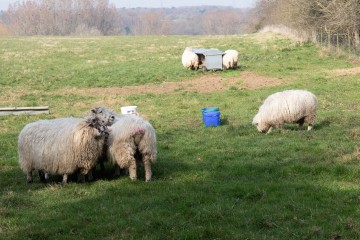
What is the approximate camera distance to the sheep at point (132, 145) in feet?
33.4

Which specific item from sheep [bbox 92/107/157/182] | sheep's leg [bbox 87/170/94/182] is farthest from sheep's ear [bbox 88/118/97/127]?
sheep's leg [bbox 87/170/94/182]

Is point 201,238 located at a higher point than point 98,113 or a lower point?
lower

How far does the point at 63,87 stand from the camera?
27.8m

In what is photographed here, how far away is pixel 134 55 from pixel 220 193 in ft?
117

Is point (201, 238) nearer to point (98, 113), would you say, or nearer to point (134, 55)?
point (98, 113)

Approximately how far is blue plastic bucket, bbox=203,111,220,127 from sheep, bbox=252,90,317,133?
59.7 inches

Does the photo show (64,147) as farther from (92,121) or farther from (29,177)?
(29,177)

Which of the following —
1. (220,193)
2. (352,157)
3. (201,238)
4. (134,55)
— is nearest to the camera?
(201,238)

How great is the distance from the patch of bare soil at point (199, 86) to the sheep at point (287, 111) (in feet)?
31.4

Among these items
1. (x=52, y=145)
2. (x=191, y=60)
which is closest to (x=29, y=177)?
(x=52, y=145)

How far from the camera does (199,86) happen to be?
25.5 m

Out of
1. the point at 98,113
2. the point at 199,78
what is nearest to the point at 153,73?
the point at 199,78

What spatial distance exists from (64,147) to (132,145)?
1287 mm

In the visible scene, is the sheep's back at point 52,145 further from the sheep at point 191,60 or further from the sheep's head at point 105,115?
the sheep at point 191,60
